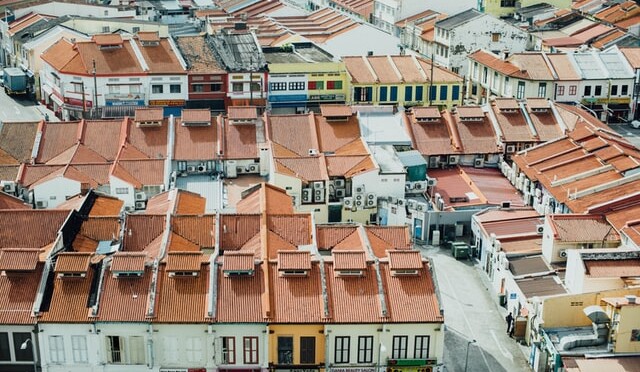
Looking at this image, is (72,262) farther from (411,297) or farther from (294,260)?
(411,297)

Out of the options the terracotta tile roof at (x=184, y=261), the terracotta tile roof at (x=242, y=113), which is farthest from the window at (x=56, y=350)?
the terracotta tile roof at (x=242, y=113)

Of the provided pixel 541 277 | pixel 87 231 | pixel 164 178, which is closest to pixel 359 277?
pixel 541 277

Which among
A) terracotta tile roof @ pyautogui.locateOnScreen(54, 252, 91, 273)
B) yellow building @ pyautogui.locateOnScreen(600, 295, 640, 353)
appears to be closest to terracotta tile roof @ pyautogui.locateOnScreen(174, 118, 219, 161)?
terracotta tile roof @ pyautogui.locateOnScreen(54, 252, 91, 273)

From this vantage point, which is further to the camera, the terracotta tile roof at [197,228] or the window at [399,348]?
the terracotta tile roof at [197,228]

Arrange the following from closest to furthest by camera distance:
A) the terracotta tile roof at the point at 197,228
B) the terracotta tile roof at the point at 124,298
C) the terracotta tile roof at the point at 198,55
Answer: the terracotta tile roof at the point at 124,298 < the terracotta tile roof at the point at 197,228 < the terracotta tile roof at the point at 198,55

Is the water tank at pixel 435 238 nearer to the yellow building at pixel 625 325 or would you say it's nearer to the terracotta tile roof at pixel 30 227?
the yellow building at pixel 625 325

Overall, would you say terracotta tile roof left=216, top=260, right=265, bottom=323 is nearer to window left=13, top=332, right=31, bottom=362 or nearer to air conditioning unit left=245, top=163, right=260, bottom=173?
window left=13, top=332, right=31, bottom=362
